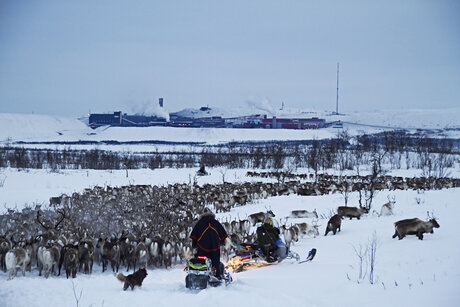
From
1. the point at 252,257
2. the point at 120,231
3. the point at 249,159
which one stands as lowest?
the point at 249,159

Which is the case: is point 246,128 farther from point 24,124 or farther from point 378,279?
point 378,279

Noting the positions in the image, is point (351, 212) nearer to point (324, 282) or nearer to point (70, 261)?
point (324, 282)

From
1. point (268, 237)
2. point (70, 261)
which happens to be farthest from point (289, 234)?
point (70, 261)

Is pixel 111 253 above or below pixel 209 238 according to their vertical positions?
below

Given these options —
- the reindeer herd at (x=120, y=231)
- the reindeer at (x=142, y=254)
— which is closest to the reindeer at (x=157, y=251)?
the reindeer herd at (x=120, y=231)

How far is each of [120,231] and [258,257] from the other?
16.8 ft

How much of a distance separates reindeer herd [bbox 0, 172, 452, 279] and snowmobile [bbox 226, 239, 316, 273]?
61 cm

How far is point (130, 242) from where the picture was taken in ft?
31.3

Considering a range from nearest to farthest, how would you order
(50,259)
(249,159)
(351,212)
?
1. (50,259)
2. (351,212)
3. (249,159)

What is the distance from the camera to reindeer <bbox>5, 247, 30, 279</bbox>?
8102 mm

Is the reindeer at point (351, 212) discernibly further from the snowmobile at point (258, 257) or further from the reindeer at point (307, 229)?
the snowmobile at point (258, 257)

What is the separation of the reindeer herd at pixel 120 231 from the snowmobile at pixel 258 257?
2.00 feet

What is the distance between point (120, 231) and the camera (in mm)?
12562

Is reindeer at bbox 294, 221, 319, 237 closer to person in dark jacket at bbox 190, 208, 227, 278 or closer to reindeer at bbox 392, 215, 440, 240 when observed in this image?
reindeer at bbox 392, 215, 440, 240
